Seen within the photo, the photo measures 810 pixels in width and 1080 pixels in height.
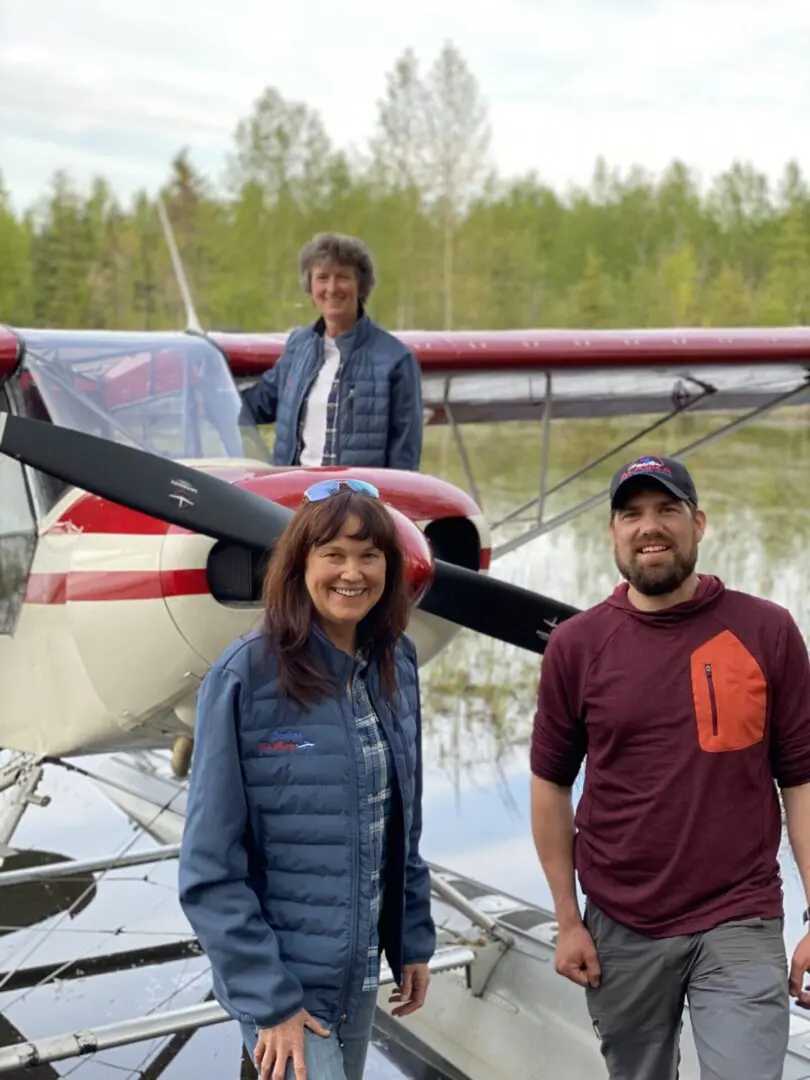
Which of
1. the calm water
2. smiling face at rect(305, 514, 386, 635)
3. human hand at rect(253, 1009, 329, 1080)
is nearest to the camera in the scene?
human hand at rect(253, 1009, 329, 1080)

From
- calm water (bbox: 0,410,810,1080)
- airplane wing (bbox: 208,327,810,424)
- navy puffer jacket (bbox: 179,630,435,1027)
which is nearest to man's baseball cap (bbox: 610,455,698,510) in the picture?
navy puffer jacket (bbox: 179,630,435,1027)

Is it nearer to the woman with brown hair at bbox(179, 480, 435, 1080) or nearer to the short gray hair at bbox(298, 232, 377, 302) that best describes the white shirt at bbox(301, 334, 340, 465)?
the short gray hair at bbox(298, 232, 377, 302)

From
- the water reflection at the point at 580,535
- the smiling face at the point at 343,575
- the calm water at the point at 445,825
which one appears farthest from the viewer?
the water reflection at the point at 580,535

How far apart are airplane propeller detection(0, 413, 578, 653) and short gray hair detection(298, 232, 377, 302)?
0.98 meters

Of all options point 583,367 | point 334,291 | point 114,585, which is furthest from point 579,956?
point 583,367

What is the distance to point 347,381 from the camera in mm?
3754

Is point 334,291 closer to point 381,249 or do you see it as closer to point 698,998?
point 698,998

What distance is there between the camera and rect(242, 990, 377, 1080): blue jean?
1808 mm

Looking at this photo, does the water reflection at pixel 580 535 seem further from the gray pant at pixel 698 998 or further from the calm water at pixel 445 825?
the gray pant at pixel 698 998

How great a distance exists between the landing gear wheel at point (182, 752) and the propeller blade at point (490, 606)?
0.81 m

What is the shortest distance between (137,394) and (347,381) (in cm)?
61

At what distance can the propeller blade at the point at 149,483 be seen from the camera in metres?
2.86

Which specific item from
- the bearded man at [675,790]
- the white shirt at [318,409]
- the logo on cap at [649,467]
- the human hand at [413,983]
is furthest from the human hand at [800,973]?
the white shirt at [318,409]

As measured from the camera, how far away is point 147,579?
307 centimetres
